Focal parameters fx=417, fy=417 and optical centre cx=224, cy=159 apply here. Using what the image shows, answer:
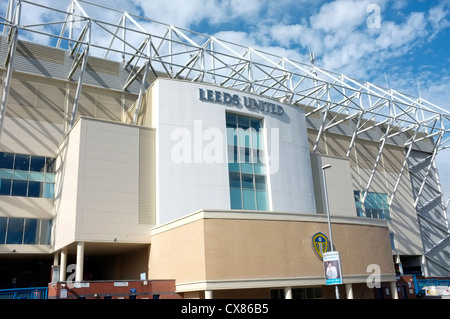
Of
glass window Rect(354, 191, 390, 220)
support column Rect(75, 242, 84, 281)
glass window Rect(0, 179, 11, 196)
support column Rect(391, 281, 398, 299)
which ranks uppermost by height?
glass window Rect(354, 191, 390, 220)

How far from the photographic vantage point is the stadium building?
27.0m

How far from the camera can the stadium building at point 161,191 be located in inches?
1061

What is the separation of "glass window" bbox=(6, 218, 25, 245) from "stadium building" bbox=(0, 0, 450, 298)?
107mm

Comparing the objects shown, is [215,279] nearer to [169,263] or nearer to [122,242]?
[169,263]

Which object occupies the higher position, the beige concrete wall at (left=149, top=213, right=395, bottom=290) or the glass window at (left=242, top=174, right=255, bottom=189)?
the glass window at (left=242, top=174, right=255, bottom=189)

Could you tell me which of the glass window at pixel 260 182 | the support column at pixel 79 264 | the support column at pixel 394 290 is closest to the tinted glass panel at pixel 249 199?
the glass window at pixel 260 182

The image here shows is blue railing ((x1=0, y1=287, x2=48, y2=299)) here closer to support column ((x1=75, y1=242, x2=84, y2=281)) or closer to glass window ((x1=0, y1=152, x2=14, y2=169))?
support column ((x1=75, y1=242, x2=84, y2=281))

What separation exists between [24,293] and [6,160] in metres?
13.2

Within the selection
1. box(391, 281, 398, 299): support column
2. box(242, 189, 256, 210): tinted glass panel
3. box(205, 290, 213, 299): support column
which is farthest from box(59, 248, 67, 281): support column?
box(391, 281, 398, 299): support column

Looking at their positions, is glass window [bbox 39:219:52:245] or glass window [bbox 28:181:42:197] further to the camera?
glass window [bbox 28:181:42:197]

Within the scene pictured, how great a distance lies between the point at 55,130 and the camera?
122 ft

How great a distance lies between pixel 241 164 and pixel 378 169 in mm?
30410

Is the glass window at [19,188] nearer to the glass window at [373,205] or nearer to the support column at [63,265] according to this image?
the support column at [63,265]

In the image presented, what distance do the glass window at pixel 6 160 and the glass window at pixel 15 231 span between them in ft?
14.9
